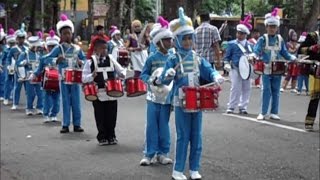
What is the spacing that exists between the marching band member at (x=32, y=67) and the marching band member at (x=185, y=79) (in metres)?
8.05

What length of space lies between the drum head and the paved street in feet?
2.91

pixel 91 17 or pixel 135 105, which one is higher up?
pixel 91 17

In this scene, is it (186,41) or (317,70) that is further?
(317,70)

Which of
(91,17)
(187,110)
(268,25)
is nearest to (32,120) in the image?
(268,25)

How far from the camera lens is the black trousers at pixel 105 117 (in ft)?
33.0

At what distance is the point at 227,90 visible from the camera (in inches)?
782

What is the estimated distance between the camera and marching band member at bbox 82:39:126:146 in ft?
32.5

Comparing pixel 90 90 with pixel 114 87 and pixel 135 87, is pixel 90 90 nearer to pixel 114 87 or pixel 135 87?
pixel 114 87

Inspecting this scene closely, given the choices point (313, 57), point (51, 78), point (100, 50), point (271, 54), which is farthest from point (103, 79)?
point (271, 54)

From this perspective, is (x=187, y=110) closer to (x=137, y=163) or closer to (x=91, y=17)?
(x=137, y=163)

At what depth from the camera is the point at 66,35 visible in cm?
1155

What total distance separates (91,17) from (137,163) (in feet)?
114

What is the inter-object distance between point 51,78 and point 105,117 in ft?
8.18

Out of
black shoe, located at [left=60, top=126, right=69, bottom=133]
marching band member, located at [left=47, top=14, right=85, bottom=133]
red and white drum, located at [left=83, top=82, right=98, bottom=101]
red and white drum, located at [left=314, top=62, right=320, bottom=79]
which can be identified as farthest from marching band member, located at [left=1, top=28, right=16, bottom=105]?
red and white drum, located at [left=314, top=62, right=320, bottom=79]
